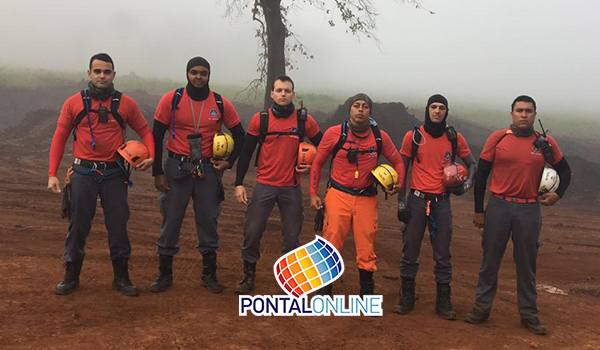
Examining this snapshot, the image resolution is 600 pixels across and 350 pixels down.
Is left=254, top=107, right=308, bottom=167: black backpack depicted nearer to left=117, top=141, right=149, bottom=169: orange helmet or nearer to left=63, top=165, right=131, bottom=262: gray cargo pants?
left=117, top=141, right=149, bottom=169: orange helmet

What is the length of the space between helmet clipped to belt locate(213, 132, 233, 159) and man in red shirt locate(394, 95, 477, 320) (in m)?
2.13

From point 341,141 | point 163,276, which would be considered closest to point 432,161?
point 341,141

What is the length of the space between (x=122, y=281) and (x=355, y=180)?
308cm

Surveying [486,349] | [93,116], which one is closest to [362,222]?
[486,349]

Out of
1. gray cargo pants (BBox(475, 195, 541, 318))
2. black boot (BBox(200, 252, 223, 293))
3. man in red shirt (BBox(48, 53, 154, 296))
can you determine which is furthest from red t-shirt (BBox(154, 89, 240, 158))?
gray cargo pants (BBox(475, 195, 541, 318))

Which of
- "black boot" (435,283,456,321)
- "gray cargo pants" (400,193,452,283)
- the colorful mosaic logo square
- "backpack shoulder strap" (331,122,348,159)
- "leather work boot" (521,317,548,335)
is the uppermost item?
"backpack shoulder strap" (331,122,348,159)

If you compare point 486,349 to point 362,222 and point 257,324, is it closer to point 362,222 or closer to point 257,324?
point 362,222

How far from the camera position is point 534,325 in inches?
221

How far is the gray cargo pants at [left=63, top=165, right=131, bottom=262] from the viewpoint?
550cm

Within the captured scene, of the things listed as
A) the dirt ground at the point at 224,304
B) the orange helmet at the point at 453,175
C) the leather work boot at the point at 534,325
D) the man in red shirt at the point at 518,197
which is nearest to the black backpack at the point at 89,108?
the dirt ground at the point at 224,304

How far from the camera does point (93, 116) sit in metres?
5.51

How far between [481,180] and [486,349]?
189 centimetres

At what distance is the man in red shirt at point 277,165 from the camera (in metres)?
5.94

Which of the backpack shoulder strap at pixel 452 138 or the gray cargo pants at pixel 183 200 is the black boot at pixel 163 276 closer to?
the gray cargo pants at pixel 183 200
